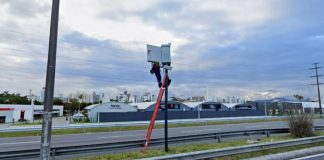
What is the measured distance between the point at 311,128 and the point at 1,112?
221 feet

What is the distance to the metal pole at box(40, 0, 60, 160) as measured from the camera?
275 inches

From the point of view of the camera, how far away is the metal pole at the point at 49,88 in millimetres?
6996

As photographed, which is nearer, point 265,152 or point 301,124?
point 265,152

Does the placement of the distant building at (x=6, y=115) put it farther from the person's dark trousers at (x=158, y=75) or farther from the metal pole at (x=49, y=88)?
the metal pole at (x=49, y=88)

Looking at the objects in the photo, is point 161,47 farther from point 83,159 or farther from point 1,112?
point 1,112

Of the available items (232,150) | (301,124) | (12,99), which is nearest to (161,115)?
(301,124)

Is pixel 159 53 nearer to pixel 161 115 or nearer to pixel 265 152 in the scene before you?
pixel 265 152

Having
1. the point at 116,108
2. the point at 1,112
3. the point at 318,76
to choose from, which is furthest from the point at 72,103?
the point at 318,76

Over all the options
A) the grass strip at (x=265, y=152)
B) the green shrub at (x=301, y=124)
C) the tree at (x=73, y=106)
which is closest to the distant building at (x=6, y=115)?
the tree at (x=73, y=106)

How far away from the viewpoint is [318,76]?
66.8 m

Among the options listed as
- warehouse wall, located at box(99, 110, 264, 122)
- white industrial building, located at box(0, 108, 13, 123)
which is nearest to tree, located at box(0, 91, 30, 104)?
white industrial building, located at box(0, 108, 13, 123)

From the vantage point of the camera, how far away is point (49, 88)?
731 centimetres

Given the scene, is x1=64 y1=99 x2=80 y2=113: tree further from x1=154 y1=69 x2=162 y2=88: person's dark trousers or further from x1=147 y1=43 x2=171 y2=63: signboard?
x1=147 y1=43 x2=171 y2=63: signboard

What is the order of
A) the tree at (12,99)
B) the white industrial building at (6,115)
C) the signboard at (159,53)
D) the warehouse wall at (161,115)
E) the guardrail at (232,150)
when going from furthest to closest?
the tree at (12,99), the white industrial building at (6,115), the warehouse wall at (161,115), the signboard at (159,53), the guardrail at (232,150)
